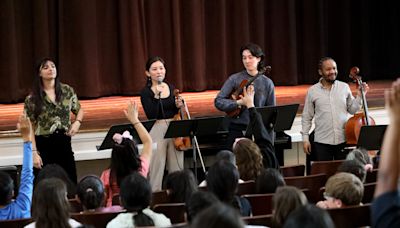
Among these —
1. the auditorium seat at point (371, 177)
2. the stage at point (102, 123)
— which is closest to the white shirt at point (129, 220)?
the auditorium seat at point (371, 177)

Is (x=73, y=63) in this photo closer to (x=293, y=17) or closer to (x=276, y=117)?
(x=293, y=17)

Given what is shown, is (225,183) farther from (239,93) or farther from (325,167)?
(239,93)

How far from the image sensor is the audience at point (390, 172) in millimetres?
2643

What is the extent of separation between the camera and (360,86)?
7719 mm

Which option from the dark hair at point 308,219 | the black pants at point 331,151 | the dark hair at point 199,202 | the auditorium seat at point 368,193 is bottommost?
the black pants at point 331,151

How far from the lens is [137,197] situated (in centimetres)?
429

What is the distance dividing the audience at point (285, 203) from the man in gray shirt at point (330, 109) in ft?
12.7

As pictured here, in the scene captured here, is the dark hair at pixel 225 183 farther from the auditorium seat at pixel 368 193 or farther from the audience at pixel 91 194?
the auditorium seat at pixel 368 193

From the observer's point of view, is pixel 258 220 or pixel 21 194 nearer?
pixel 258 220

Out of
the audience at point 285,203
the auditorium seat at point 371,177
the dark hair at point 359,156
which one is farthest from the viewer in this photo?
the auditorium seat at point 371,177

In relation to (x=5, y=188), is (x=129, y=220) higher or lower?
lower

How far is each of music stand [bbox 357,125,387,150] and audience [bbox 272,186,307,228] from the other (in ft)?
10.8

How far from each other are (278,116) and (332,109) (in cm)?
68

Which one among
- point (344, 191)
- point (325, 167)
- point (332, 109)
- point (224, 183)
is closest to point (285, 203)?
point (224, 183)
